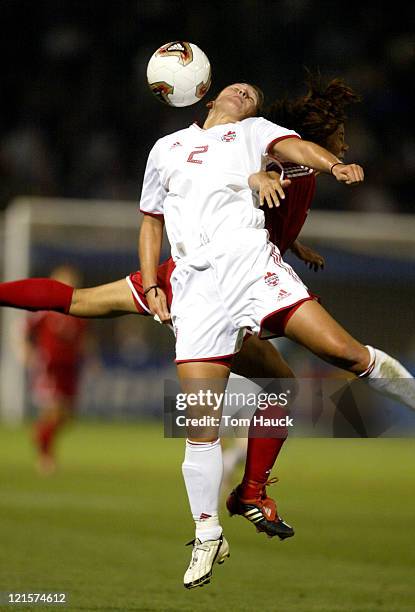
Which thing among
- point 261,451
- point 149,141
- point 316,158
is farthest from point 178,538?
point 149,141

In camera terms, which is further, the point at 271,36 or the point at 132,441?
the point at 271,36

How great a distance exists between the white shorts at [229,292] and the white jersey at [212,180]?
0.08m

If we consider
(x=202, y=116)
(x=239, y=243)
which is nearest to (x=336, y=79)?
(x=239, y=243)

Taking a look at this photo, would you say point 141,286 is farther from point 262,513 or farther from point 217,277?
point 262,513

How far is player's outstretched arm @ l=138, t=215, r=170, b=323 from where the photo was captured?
5293 millimetres

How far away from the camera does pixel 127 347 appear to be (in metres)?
17.2

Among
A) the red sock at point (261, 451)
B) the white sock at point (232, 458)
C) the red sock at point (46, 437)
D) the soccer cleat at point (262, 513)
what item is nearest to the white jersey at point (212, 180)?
the red sock at point (261, 451)

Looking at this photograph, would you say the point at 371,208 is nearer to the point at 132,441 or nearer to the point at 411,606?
the point at 132,441

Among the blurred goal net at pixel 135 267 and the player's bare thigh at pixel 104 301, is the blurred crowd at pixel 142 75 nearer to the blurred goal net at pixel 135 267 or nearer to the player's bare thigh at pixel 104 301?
the blurred goal net at pixel 135 267

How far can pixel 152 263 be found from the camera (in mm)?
5363

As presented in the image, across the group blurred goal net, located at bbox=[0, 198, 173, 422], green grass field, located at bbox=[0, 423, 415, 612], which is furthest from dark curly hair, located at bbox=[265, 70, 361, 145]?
blurred goal net, located at bbox=[0, 198, 173, 422]

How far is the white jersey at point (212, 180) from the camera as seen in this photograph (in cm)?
509

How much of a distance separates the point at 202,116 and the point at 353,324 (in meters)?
3.76

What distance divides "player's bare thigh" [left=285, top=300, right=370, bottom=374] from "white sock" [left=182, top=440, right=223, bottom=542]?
65 centimetres
